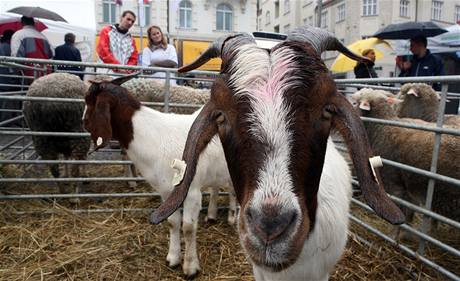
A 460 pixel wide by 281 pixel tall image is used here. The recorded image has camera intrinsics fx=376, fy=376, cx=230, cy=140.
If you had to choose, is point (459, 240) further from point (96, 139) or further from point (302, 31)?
point (96, 139)

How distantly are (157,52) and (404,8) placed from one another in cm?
3717

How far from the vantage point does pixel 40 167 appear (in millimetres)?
6613

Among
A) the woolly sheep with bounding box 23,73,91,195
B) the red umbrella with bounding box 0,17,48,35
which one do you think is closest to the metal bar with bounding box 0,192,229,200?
the woolly sheep with bounding box 23,73,91,195

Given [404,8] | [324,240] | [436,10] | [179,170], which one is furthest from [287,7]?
[179,170]

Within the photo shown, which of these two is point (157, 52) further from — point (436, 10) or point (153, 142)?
point (436, 10)

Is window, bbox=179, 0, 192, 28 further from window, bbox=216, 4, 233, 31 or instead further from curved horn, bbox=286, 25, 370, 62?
curved horn, bbox=286, 25, 370, 62

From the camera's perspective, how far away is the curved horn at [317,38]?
1905mm

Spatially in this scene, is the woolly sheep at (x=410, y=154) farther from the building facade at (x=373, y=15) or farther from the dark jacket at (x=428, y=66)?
the building facade at (x=373, y=15)

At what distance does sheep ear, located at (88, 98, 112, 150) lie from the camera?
3.82 metres

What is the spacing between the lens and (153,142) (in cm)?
384

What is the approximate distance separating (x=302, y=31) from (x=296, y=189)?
0.91 meters

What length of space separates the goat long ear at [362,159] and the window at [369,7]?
38.1 meters

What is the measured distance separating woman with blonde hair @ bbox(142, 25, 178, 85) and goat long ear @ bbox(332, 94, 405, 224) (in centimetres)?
514

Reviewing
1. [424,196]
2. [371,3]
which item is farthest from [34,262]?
[371,3]
